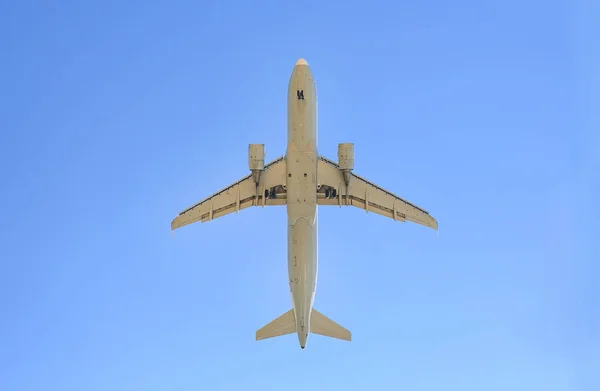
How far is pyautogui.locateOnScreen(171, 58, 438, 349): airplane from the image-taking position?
69500mm

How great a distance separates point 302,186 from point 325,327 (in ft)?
53.7

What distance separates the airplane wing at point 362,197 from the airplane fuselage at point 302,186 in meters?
4.16

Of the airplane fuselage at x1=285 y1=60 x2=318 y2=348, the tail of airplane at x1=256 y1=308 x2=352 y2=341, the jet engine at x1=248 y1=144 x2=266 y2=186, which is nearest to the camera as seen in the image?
the airplane fuselage at x1=285 y1=60 x2=318 y2=348

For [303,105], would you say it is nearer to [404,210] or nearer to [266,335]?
[404,210]

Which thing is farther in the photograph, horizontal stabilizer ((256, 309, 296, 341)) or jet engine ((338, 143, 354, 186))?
horizontal stabilizer ((256, 309, 296, 341))

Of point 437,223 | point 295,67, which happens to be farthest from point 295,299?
point 295,67

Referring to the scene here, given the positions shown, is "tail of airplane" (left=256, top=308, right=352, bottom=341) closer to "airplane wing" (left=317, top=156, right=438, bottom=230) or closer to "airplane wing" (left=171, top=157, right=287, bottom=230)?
"airplane wing" (left=171, top=157, right=287, bottom=230)

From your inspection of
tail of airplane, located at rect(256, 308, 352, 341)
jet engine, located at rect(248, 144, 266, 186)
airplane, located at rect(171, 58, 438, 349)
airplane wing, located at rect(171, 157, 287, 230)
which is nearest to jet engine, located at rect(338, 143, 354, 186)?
airplane, located at rect(171, 58, 438, 349)

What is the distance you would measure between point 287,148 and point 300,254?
9.57 meters

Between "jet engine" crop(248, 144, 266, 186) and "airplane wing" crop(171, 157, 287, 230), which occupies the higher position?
"jet engine" crop(248, 144, 266, 186)

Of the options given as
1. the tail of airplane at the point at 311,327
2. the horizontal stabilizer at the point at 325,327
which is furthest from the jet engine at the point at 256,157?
the horizontal stabilizer at the point at 325,327

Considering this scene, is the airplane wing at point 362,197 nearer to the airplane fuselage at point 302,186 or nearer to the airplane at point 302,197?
the airplane at point 302,197

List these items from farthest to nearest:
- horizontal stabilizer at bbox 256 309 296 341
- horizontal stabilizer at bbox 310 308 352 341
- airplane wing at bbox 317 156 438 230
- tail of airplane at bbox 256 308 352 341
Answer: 1. horizontal stabilizer at bbox 310 308 352 341
2. tail of airplane at bbox 256 308 352 341
3. horizontal stabilizer at bbox 256 309 296 341
4. airplane wing at bbox 317 156 438 230

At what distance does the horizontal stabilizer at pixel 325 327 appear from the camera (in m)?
78.7
